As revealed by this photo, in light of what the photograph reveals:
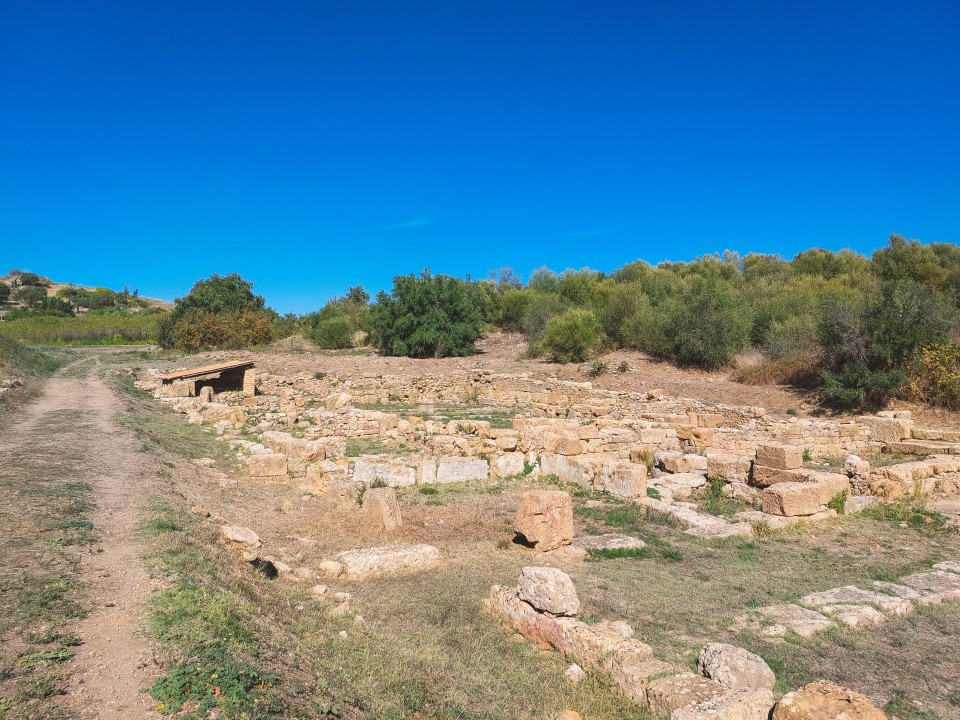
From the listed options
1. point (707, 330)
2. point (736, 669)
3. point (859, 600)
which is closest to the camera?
point (736, 669)

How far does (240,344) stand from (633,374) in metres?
29.3

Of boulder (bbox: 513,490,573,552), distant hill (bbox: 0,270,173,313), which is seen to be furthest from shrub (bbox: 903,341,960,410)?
distant hill (bbox: 0,270,173,313)

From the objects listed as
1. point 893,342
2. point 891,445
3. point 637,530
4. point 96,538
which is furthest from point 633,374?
point 96,538

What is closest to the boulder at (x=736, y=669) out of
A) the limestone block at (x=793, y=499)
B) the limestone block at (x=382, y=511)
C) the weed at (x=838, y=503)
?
the limestone block at (x=382, y=511)

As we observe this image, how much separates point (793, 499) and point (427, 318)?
98.0 feet

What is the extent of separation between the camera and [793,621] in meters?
5.42

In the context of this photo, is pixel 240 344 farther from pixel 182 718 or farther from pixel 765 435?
pixel 182 718

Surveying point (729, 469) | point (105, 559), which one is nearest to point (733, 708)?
point (105, 559)

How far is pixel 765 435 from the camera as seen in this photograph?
16.1 metres

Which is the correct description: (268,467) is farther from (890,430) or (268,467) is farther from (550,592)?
(890,430)

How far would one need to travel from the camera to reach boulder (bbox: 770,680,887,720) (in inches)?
136

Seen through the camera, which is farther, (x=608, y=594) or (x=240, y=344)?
(x=240, y=344)

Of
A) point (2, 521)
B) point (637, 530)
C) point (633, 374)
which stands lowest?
point (637, 530)

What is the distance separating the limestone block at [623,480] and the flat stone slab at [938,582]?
420 cm
